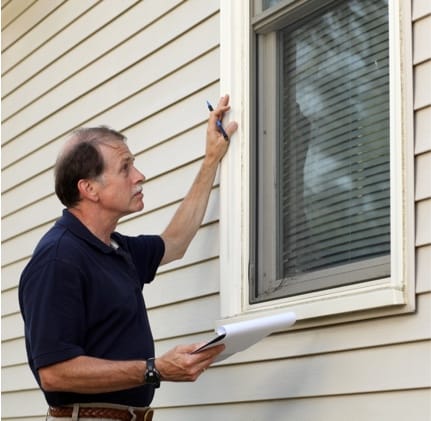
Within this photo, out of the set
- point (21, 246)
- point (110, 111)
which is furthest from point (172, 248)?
point (21, 246)

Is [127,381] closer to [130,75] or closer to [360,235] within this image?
[360,235]

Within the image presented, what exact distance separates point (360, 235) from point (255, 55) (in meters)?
1.05

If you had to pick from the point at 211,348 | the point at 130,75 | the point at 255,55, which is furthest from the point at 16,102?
the point at 211,348

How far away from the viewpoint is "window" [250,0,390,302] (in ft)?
13.2

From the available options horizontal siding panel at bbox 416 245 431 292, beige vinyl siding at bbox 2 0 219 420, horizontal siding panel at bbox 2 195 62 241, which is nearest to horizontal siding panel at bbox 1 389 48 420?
beige vinyl siding at bbox 2 0 219 420

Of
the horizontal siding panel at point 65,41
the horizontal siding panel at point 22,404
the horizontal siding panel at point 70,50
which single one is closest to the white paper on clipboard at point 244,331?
the horizontal siding panel at point 70,50

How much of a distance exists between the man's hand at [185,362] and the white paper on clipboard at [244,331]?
4 centimetres

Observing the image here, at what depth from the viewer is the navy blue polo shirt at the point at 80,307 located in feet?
12.9

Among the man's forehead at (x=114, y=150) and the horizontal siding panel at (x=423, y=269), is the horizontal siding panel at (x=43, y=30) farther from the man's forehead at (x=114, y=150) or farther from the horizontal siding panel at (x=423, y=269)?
the horizontal siding panel at (x=423, y=269)

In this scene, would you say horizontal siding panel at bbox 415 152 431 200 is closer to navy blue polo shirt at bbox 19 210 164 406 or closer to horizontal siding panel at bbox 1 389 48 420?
navy blue polo shirt at bbox 19 210 164 406

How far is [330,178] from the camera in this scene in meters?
4.25

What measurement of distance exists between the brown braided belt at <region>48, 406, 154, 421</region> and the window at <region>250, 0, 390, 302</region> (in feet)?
2.19

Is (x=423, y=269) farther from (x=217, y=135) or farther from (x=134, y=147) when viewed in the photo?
(x=134, y=147)

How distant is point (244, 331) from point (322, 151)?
1011mm
